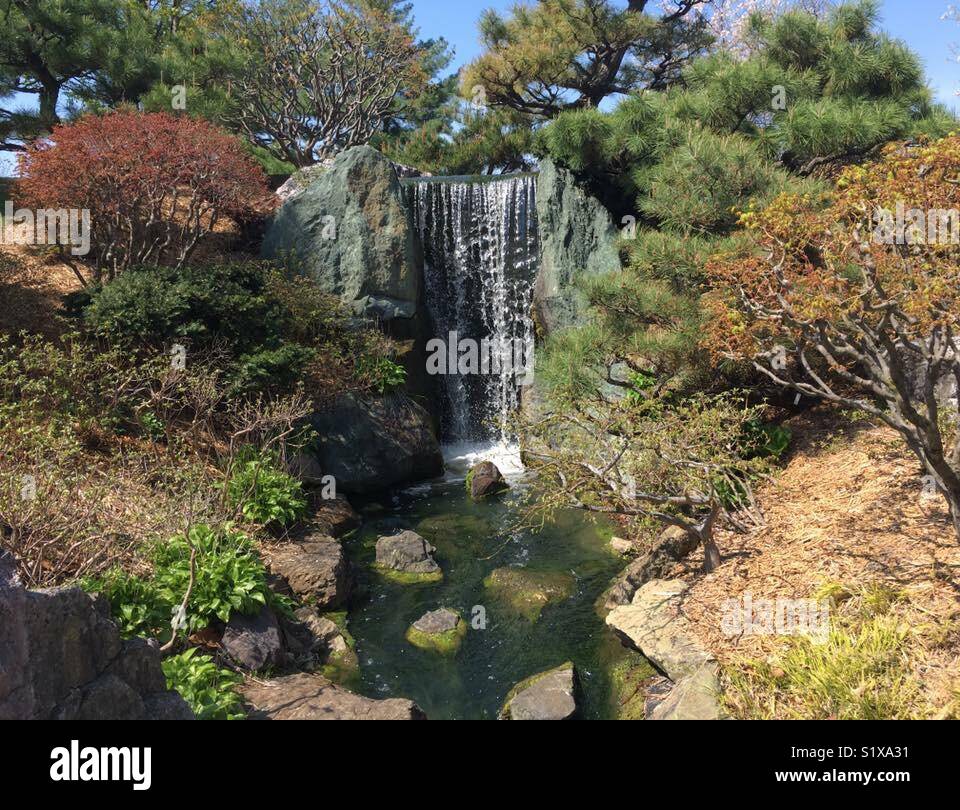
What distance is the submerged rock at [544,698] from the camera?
5.81 m

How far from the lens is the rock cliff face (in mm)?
3398

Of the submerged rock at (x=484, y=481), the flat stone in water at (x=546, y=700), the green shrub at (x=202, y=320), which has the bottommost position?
the flat stone in water at (x=546, y=700)

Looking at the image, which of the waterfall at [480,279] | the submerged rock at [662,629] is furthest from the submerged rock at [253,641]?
the waterfall at [480,279]

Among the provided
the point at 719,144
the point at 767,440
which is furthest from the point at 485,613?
the point at 719,144

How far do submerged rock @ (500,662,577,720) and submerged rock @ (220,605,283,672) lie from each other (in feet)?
6.89

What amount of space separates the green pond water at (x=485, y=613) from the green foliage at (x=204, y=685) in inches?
56.3

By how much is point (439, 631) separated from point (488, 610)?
0.72 metres

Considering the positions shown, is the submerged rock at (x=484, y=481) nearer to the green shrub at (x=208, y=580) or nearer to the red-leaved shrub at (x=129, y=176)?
the green shrub at (x=208, y=580)

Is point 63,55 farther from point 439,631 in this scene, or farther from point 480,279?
point 439,631

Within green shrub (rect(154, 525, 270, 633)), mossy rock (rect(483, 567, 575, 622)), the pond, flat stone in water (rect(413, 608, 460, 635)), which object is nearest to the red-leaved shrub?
the pond

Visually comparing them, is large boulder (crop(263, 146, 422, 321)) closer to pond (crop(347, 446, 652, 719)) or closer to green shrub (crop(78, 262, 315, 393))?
green shrub (crop(78, 262, 315, 393))

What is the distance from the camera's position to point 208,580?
249 inches

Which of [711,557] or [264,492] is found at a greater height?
[264,492]
